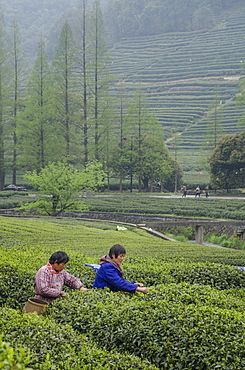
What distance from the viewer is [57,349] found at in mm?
3416

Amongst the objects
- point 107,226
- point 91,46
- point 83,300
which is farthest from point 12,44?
point 83,300

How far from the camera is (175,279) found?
22.1ft

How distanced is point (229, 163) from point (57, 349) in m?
35.0

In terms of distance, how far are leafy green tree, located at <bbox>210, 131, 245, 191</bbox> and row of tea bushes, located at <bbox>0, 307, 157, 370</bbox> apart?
3423cm

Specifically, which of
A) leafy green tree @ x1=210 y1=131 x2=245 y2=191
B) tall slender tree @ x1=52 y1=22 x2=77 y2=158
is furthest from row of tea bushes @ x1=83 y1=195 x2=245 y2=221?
tall slender tree @ x1=52 y1=22 x2=77 y2=158

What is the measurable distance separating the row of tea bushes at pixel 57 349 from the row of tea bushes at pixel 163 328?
361 millimetres

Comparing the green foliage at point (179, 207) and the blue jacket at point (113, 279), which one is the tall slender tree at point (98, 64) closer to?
the green foliage at point (179, 207)

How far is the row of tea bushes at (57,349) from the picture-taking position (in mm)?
3197

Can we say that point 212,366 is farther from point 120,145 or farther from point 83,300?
point 120,145

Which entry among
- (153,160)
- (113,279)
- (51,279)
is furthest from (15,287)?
(153,160)

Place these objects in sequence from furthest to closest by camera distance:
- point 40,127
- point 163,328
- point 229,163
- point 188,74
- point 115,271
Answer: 1. point 188,74
2. point 40,127
3. point 229,163
4. point 115,271
5. point 163,328

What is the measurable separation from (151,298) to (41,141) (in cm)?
3573

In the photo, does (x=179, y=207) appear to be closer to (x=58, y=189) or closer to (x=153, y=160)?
(x=58, y=189)

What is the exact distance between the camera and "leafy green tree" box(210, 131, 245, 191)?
121 feet
